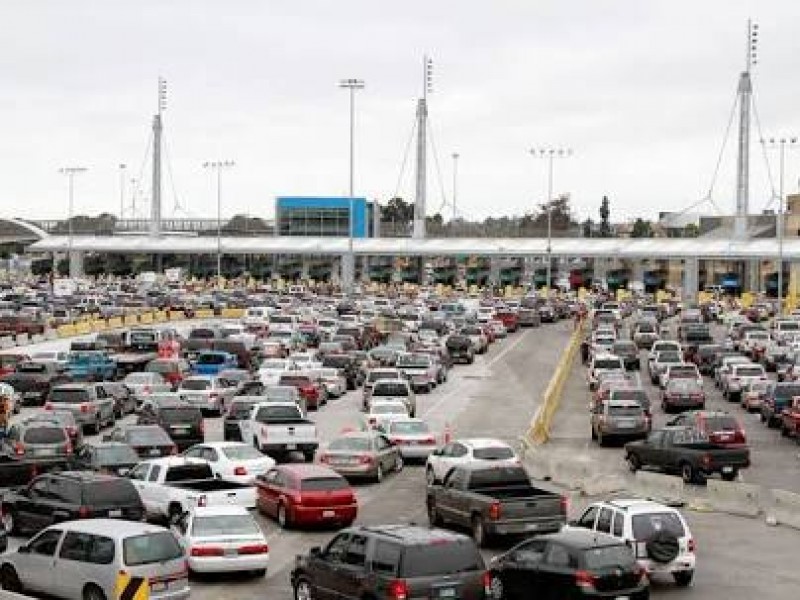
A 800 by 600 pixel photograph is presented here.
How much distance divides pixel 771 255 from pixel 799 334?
168 ft

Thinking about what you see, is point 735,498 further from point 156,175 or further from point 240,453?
point 156,175

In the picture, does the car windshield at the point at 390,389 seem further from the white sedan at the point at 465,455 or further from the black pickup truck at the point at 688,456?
the white sedan at the point at 465,455

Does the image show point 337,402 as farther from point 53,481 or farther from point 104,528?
point 104,528

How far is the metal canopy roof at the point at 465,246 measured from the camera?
411 ft

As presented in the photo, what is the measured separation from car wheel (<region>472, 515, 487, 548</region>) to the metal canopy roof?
9874 cm

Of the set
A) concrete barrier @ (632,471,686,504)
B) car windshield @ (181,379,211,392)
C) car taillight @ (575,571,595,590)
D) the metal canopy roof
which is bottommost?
concrete barrier @ (632,471,686,504)

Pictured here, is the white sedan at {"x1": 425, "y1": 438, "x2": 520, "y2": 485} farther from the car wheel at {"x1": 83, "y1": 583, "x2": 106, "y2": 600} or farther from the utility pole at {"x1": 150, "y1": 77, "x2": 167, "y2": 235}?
the utility pole at {"x1": 150, "y1": 77, "x2": 167, "y2": 235}

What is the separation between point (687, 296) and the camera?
128 metres

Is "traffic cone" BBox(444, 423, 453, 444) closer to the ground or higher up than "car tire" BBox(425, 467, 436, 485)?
closer to the ground

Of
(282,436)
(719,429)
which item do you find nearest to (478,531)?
(282,436)

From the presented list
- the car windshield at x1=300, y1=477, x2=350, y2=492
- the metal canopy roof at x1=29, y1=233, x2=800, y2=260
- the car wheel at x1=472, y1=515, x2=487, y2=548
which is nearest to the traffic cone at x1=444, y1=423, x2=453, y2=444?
the car windshield at x1=300, y1=477, x2=350, y2=492

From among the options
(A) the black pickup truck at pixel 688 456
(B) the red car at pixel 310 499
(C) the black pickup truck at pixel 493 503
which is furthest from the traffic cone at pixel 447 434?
(C) the black pickup truck at pixel 493 503

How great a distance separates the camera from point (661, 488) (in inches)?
1178

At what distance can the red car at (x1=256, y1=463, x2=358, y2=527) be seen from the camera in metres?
25.9
